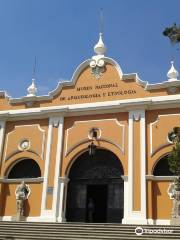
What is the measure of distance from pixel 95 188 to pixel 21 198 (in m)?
3.93

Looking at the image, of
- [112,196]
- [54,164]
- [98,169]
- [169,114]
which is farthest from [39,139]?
[169,114]

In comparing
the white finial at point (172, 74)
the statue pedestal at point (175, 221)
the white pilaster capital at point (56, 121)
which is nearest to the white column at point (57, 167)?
the white pilaster capital at point (56, 121)

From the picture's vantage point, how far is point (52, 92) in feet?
76.9

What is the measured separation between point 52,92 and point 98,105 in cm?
313

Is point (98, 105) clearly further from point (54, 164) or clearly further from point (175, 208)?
point (175, 208)

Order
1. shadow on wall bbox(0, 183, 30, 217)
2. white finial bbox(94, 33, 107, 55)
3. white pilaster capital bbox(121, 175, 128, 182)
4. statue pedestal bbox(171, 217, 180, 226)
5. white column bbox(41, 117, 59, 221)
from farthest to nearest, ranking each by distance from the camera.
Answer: white finial bbox(94, 33, 107, 55) → shadow on wall bbox(0, 183, 30, 217) → white column bbox(41, 117, 59, 221) → white pilaster capital bbox(121, 175, 128, 182) → statue pedestal bbox(171, 217, 180, 226)

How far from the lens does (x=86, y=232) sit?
16188 millimetres

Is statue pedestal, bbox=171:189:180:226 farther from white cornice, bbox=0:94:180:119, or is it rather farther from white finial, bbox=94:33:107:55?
white finial, bbox=94:33:107:55

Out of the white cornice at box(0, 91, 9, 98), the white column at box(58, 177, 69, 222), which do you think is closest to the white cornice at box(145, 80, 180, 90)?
the white column at box(58, 177, 69, 222)

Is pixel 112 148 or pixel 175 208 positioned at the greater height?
pixel 112 148

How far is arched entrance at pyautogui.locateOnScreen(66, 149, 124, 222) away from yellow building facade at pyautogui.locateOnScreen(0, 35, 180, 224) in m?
0.05

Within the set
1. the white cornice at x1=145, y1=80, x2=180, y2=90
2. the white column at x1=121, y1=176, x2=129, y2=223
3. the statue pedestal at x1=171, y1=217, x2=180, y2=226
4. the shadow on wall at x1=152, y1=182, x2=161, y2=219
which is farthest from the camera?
the white cornice at x1=145, y1=80, x2=180, y2=90

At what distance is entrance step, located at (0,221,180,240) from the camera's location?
50.3 ft

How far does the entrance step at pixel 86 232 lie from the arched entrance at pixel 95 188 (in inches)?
146
